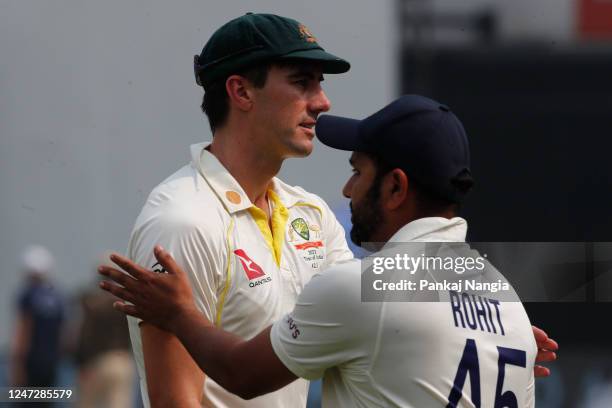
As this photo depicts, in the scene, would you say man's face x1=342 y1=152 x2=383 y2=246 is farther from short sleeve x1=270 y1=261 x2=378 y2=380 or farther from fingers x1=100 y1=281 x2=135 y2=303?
fingers x1=100 y1=281 x2=135 y2=303

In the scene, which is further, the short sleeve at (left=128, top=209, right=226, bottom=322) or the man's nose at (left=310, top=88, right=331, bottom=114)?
the man's nose at (left=310, top=88, right=331, bottom=114)

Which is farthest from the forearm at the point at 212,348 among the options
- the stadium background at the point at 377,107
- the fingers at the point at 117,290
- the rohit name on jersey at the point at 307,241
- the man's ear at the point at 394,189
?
the stadium background at the point at 377,107

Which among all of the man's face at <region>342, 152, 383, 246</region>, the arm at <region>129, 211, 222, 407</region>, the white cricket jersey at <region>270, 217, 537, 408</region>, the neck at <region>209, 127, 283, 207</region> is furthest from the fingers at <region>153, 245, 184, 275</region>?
the neck at <region>209, 127, 283, 207</region>

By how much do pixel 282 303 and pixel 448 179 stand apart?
598 millimetres

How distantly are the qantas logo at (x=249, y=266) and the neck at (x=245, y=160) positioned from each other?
238 mm

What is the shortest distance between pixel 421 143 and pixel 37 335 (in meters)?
5.56

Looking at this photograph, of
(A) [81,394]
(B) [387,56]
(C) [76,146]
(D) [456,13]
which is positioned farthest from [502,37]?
(A) [81,394]

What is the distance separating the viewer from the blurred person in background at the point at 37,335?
7.38 m

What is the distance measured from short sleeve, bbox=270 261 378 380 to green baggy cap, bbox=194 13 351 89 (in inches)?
29.4

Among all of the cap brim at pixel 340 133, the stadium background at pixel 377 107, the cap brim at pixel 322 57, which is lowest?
the stadium background at pixel 377 107

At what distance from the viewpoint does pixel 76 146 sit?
820 centimetres

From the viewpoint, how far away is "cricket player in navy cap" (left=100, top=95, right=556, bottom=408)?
229cm

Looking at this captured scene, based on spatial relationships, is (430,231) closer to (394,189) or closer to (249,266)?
(394,189)

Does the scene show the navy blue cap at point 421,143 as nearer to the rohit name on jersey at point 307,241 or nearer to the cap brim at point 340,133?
the cap brim at point 340,133
